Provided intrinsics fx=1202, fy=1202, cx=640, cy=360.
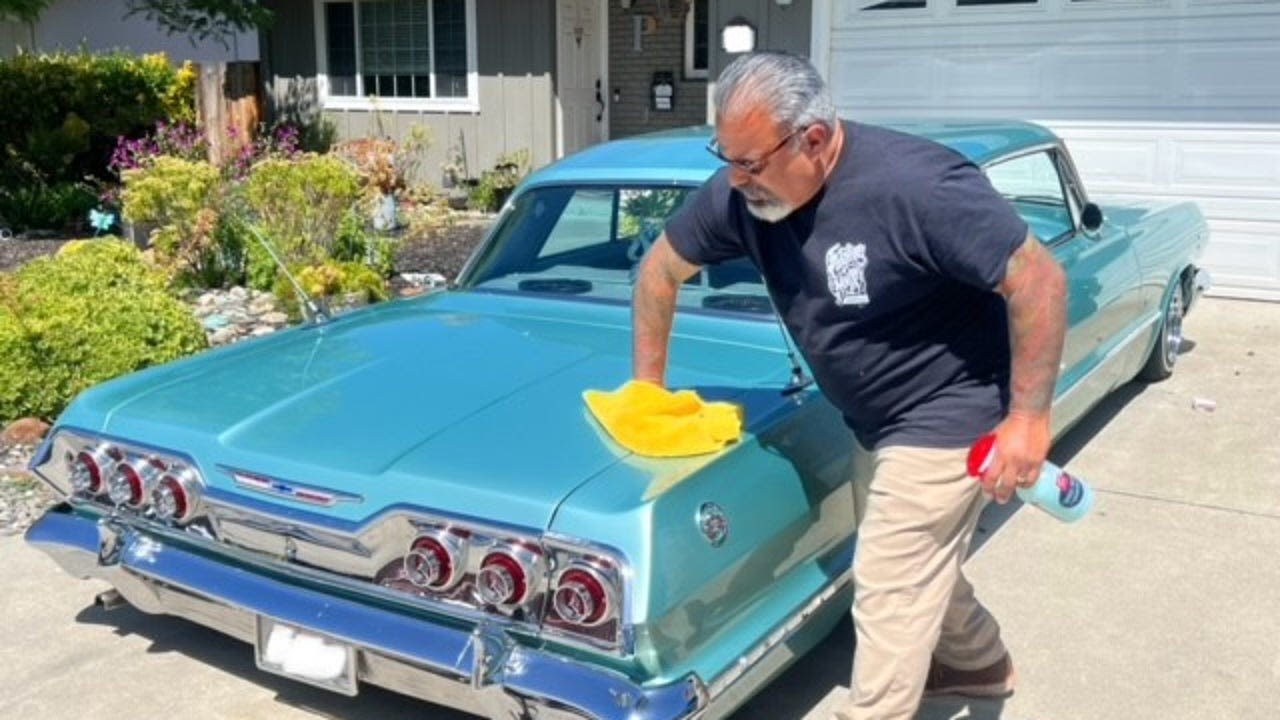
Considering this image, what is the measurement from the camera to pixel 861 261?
253 centimetres

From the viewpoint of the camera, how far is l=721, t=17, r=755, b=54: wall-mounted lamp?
432 inches

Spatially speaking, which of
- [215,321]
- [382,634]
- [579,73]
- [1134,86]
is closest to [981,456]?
[382,634]

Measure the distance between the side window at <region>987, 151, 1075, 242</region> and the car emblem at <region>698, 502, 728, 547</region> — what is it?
8.40ft

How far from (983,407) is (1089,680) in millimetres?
1238

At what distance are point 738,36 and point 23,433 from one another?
751 centimetres

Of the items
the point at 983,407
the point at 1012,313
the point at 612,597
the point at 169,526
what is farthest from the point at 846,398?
the point at 169,526

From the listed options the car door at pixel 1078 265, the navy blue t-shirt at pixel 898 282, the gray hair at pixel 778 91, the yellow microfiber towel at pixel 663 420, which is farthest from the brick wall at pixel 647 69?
the gray hair at pixel 778 91

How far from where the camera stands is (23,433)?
5363mm

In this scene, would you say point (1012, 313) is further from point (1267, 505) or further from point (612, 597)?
point (1267, 505)

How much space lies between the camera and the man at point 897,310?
7.99 feet

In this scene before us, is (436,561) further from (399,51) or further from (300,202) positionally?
(399,51)

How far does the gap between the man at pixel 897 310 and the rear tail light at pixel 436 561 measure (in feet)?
2.91

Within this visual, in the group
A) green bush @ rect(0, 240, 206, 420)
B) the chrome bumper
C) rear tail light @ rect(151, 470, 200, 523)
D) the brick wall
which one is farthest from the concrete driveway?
the brick wall

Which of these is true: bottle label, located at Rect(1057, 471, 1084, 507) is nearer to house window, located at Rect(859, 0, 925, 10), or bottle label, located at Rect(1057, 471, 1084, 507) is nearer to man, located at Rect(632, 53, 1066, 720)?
man, located at Rect(632, 53, 1066, 720)
